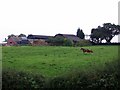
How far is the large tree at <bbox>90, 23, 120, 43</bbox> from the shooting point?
260 feet

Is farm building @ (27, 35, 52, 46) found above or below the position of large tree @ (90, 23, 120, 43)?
below

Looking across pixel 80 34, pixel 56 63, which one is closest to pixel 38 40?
pixel 80 34

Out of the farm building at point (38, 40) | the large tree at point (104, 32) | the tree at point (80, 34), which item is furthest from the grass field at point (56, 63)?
the tree at point (80, 34)

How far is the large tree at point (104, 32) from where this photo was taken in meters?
79.1

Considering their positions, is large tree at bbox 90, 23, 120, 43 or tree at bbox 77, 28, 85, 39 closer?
large tree at bbox 90, 23, 120, 43

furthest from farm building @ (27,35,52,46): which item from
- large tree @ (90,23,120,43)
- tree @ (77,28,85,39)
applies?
large tree @ (90,23,120,43)

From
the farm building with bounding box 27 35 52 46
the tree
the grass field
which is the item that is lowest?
the grass field

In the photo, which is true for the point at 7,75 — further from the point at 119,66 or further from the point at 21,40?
the point at 21,40

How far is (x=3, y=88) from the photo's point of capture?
1156 centimetres

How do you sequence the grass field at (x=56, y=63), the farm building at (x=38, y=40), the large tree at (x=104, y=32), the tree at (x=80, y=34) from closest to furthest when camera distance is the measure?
1. the grass field at (x=56, y=63)
2. the farm building at (x=38, y=40)
3. the large tree at (x=104, y=32)
4. the tree at (x=80, y=34)

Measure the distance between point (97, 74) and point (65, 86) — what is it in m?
1.32

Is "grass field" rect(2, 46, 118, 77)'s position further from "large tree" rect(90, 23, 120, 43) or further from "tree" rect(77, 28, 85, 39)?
"tree" rect(77, 28, 85, 39)

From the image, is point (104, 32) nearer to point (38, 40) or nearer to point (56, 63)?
point (38, 40)

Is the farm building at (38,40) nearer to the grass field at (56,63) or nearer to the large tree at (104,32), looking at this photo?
the large tree at (104,32)
